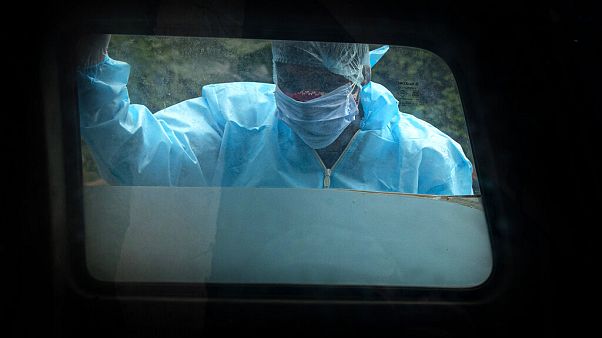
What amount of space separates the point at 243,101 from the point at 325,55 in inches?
13.8

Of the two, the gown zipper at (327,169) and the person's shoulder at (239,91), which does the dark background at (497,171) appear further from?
the gown zipper at (327,169)

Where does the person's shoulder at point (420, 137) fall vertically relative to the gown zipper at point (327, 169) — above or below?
above

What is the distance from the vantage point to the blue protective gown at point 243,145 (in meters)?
1.35

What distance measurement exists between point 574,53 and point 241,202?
0.83 metres

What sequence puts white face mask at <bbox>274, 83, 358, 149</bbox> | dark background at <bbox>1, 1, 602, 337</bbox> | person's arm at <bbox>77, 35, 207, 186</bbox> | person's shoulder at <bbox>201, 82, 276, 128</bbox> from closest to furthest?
dark background at <bbox>1, 1, 602, 337</bbox>, person's arm at <bbox>77, 35, 207, 186</bbox>, person's shoulder at <bbox>201, 82, 276, 128</bbox>, white face mask at <bbox>274, 83, 358, 149</bbox>

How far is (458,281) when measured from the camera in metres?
1.28

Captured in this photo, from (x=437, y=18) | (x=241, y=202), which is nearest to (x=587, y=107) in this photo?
(x=437, y=18)

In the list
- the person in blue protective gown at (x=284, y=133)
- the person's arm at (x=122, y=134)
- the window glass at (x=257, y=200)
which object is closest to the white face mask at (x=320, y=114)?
the person in blue protective gown at (x=284, y=133)

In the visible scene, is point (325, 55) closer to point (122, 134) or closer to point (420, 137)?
point (420, 137)

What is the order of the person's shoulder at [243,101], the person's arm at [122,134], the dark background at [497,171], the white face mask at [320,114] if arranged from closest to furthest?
the dark background at [497,171] → the person's arm at [122,134] → the person's shoulder at [243,101] → the white face mask at [320,114]

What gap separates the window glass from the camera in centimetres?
125

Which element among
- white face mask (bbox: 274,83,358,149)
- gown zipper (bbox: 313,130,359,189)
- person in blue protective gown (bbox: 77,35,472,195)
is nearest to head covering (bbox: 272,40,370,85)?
person in blue protective gown (bbox: 77,35,472,195)

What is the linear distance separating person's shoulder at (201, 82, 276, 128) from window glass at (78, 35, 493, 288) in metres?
0.01

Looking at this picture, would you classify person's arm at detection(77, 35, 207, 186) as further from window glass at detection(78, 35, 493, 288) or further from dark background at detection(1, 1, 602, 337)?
dark background at detection(1, 1, 602, 337)
